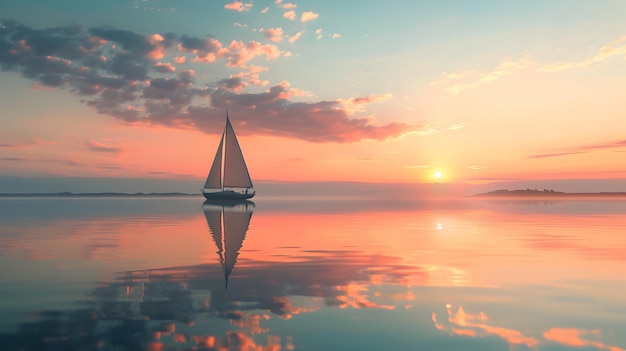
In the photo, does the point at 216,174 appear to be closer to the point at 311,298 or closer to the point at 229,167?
the point at 229,167

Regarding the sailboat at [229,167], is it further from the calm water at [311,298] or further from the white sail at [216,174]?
the calm water at [311,298]

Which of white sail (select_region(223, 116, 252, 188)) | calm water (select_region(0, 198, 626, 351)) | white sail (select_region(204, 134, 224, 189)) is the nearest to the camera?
calm water (select_region(0, 198, 626, 351))

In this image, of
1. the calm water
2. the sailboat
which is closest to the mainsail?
the sailboat

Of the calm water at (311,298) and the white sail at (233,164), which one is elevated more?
the white sail at (233,164)

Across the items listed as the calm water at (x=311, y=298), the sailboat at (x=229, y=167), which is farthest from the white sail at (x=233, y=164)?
the calm water at (x=311, y=298)

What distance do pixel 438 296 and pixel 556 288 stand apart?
5257mm

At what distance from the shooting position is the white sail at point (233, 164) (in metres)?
106

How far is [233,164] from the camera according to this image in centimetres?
10688

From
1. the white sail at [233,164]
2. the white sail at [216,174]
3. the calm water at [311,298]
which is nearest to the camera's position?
the calm water at [311,298]

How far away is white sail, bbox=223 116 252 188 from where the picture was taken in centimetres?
10581

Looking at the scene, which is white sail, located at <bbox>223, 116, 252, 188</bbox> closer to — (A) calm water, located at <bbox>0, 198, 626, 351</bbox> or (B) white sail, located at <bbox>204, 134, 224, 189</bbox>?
(B) white sail, located at <bbox>204, 134, 224, 189</bbox>

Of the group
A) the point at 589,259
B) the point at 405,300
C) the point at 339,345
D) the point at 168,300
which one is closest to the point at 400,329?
the point at 339,345

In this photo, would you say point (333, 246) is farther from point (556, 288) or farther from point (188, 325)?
point (188, 325)

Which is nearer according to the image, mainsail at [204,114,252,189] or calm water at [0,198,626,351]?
Result: calm water at [0,198,626,351]
